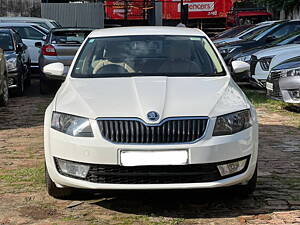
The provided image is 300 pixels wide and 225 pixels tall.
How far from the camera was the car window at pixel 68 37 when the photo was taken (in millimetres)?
13766

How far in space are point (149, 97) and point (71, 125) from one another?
0.66 metres

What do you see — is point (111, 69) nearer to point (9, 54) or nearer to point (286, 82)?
point (286, 82)

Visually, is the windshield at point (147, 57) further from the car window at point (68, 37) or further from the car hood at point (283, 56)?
the car window at point (68, 37)

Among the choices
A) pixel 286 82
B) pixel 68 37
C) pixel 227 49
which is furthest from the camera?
pixel 227 49

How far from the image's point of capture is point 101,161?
501 cm

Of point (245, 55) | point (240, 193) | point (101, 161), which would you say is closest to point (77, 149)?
point (101, 161)

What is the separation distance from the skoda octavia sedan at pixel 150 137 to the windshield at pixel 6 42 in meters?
8.18

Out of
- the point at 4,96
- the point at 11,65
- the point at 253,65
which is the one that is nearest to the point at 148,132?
the point at 4,96

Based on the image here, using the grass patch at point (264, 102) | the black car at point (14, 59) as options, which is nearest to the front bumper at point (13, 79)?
the black car at point (14, 59)

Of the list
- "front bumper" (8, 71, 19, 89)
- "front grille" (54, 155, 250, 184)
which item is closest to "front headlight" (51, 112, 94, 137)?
"front grille" (54, 155, 250, 184)

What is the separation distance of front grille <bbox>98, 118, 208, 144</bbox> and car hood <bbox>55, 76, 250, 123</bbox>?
0.07 meters

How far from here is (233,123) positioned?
524cm

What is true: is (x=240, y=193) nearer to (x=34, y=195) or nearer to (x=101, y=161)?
(x=101, y=161)

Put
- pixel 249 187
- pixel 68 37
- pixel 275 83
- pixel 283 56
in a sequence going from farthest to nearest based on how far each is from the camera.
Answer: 1. pixel 68 37
2. pixel 283 56
3. pixel 275 83
4. pixel 249 187
